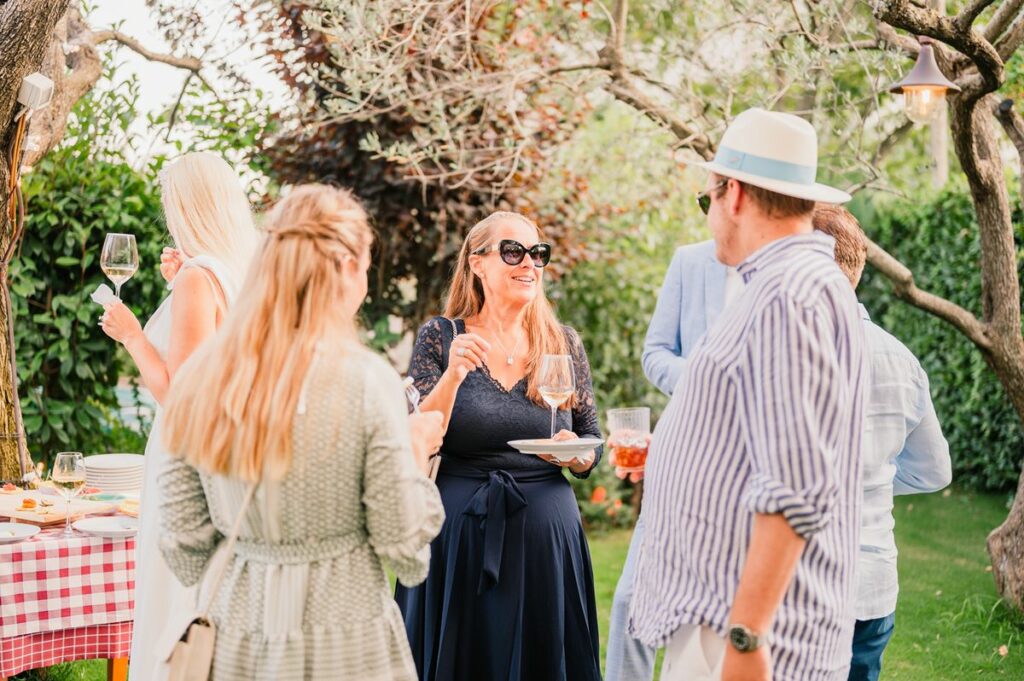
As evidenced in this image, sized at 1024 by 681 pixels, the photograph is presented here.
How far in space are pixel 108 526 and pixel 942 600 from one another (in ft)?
15.6

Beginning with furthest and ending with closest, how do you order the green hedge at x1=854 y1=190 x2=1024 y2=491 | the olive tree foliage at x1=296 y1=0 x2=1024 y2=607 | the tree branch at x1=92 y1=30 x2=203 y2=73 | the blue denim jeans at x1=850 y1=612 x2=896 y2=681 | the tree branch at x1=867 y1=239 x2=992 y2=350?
1. the green hedge at x1=854 y1=190 x2=1024 y2=491
2. the tree branch at x1=92 y1=30 x2=203 y2=73
3. the tree branch at x1=867 y1=239 x2=992 y2=350
4. the olive tree foliage at x1=296 y1=0 x2=1024 y2=607
5. the blue denim jeans at x1=850 y1=612 x2=896 y2=681

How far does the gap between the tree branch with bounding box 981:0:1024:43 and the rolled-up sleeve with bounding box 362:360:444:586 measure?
3492 millimetres

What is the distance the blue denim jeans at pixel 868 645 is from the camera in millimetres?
3053

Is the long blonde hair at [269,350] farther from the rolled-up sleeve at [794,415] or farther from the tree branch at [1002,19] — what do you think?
the tree branch at [1002,19]

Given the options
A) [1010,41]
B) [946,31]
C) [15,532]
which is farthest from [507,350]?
[1010,41]

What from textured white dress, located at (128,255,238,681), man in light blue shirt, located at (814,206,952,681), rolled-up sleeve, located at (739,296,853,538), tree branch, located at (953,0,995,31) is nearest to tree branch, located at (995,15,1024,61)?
tree branch, located at (953,0,995,31)

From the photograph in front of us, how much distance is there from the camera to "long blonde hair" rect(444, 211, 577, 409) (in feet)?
11.7

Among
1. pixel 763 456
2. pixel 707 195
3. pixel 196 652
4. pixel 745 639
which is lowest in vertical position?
pixel 196 652

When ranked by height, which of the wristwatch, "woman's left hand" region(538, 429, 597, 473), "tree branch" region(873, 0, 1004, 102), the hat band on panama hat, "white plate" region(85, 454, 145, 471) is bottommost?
"white plate" region(85, 454, 145, 471)

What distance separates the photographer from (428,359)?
352 cm

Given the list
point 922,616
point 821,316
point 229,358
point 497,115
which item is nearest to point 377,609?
point 229,358

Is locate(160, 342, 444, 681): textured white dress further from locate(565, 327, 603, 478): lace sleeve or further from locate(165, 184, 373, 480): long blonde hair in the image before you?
locate(565, 327, 603, 478): lace sleeve

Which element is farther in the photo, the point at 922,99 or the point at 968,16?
the point at 922,99

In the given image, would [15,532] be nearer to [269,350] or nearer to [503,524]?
[503,524]
